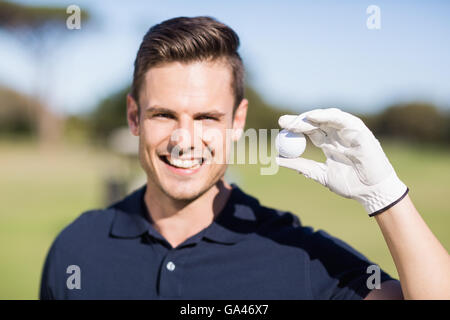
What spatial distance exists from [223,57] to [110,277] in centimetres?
134

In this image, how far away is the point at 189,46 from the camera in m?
2.52

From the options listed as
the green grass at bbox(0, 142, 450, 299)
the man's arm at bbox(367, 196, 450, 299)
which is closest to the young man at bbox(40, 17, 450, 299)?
the man's arm at bbox(367, 196, 450, 299)

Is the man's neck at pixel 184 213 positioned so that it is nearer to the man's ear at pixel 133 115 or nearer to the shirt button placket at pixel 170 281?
the shirt button placket at pixel 170 281

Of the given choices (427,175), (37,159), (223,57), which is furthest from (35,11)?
(223,57)

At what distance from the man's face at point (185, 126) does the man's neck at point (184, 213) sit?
0.09 meters

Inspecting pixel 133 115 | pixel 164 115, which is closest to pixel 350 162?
pixel 164 115

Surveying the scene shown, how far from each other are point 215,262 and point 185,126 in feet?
2.32

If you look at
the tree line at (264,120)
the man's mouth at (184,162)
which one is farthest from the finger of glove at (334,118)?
the tree line at (264,120)

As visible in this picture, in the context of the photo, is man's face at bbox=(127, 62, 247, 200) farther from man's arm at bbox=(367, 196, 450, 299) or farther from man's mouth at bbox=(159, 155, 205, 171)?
man's arm at bbox=(367, 196, 450, 299)

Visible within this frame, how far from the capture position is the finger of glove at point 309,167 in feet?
7.36

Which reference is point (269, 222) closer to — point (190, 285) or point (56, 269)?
point (190, 285)

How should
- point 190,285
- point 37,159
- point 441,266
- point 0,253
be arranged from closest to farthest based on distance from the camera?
point 441,266 → point 190,285 → point 0,253 → point 37,159

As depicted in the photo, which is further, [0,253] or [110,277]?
[0,253]

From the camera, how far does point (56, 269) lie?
8.44ft
